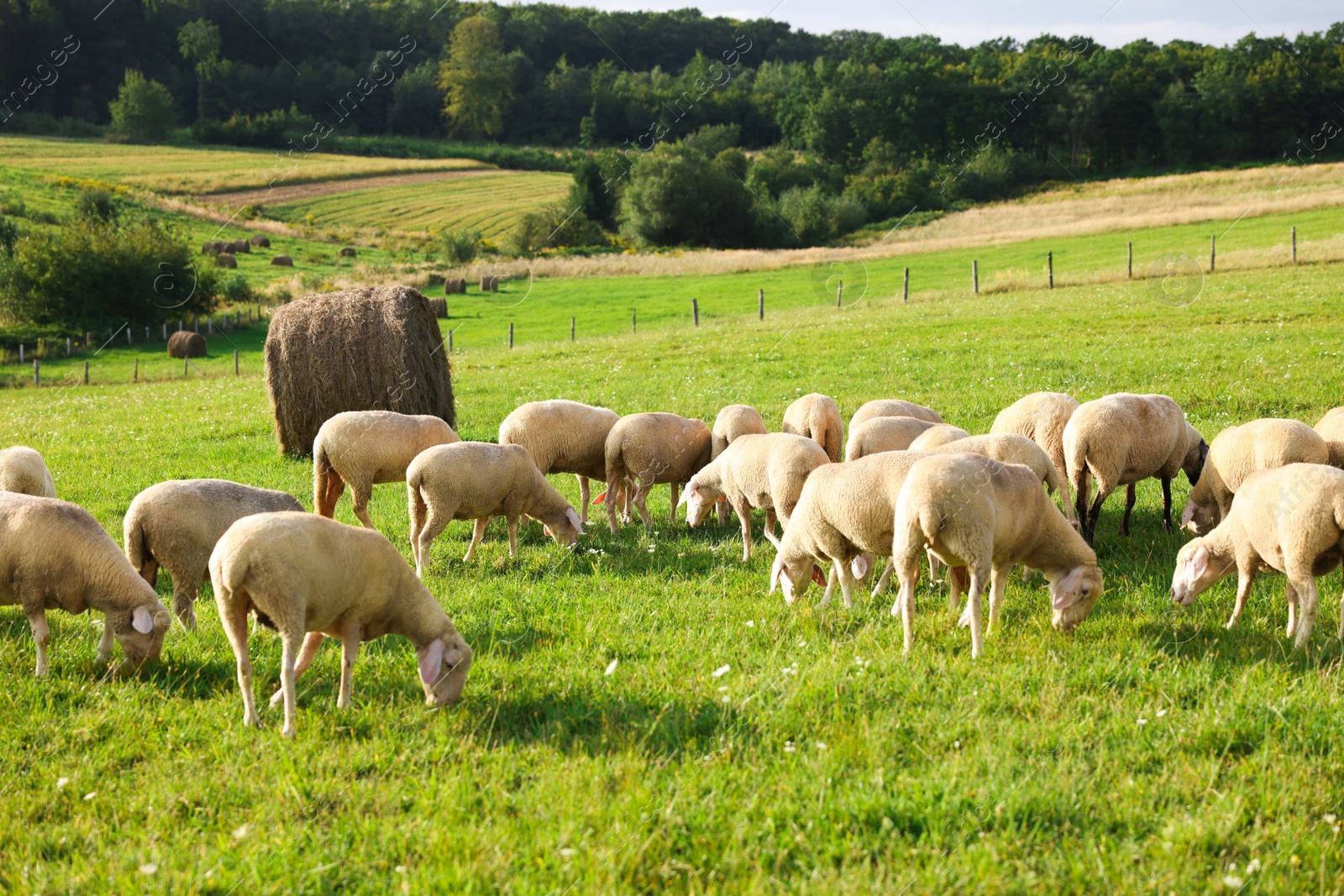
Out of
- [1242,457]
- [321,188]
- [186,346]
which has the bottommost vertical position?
[1242,457]

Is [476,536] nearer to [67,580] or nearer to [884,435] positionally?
[67,580]

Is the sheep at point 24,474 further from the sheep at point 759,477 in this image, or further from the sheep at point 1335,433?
the sheep at point 1335,433

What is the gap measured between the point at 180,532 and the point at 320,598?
262 centimetres

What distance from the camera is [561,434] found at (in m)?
11.6

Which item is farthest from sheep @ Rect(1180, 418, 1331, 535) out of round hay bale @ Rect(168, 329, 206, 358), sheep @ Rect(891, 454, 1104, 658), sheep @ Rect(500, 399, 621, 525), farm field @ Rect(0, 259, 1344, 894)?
round hay bale @ Rect(168, 329, 206, 358)

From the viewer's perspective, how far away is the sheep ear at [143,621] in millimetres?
6461

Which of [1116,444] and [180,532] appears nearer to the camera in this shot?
[180,532]

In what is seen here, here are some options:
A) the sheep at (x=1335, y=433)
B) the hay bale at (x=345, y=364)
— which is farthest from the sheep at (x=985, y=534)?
the hay bale at (x=345, y=364)

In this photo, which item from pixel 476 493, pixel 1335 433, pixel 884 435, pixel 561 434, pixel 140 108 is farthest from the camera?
pixel 140 108

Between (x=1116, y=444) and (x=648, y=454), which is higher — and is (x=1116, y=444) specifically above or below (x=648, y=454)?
above

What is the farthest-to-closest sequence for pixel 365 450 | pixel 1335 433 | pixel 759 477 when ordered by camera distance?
pixel 365 450
pixel 759 477
pixel 1335 433

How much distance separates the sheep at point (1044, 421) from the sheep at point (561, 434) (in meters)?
4.76

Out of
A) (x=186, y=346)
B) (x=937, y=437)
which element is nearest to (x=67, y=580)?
(x=937, y=437)

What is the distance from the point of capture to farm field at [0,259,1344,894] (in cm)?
418
